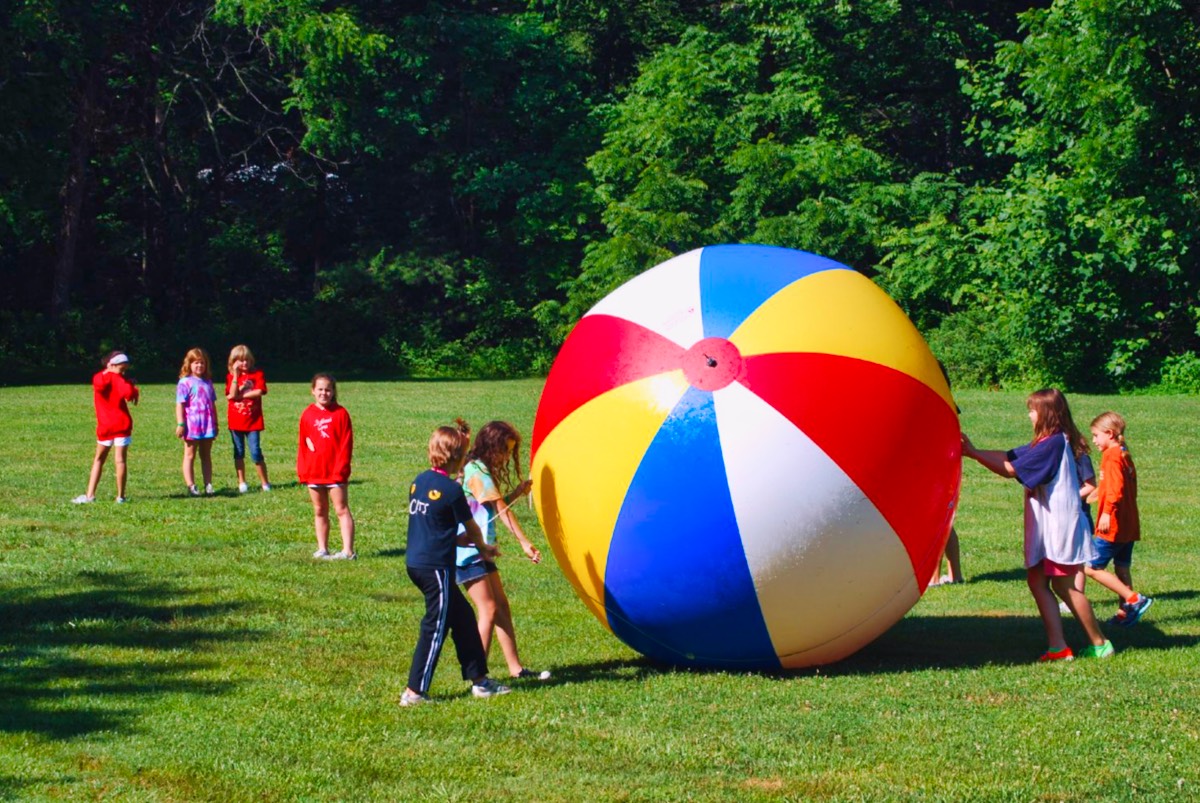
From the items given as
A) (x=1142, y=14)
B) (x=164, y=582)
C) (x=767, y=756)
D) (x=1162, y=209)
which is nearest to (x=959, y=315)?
(x=1162, y=209)

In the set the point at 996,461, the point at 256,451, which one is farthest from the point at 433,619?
the point at 256,451

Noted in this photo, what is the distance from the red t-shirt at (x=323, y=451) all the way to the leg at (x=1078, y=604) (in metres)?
5.79

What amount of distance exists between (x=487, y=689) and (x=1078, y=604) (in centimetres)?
338

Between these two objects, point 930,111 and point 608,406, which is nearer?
point 608,406

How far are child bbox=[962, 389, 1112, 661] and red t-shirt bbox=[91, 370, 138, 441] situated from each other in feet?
30.4

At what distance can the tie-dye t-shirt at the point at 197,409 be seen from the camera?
1491cm

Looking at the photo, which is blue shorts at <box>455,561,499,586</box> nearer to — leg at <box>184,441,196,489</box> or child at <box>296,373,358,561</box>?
child at <box>296,373,358,561</box>

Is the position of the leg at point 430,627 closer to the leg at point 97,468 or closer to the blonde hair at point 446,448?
the blonde hair at point 446,448

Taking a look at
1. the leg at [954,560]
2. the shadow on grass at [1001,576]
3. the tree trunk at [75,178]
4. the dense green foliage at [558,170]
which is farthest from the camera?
the tree trunk at [75,178]

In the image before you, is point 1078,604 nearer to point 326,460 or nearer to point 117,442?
point 326,460

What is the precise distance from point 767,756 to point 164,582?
19.0ft

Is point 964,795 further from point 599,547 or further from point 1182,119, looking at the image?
point 1182,119

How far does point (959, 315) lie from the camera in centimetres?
3391

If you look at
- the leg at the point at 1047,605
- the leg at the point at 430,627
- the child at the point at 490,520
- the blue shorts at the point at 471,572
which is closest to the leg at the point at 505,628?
the child at the point at 490,520
